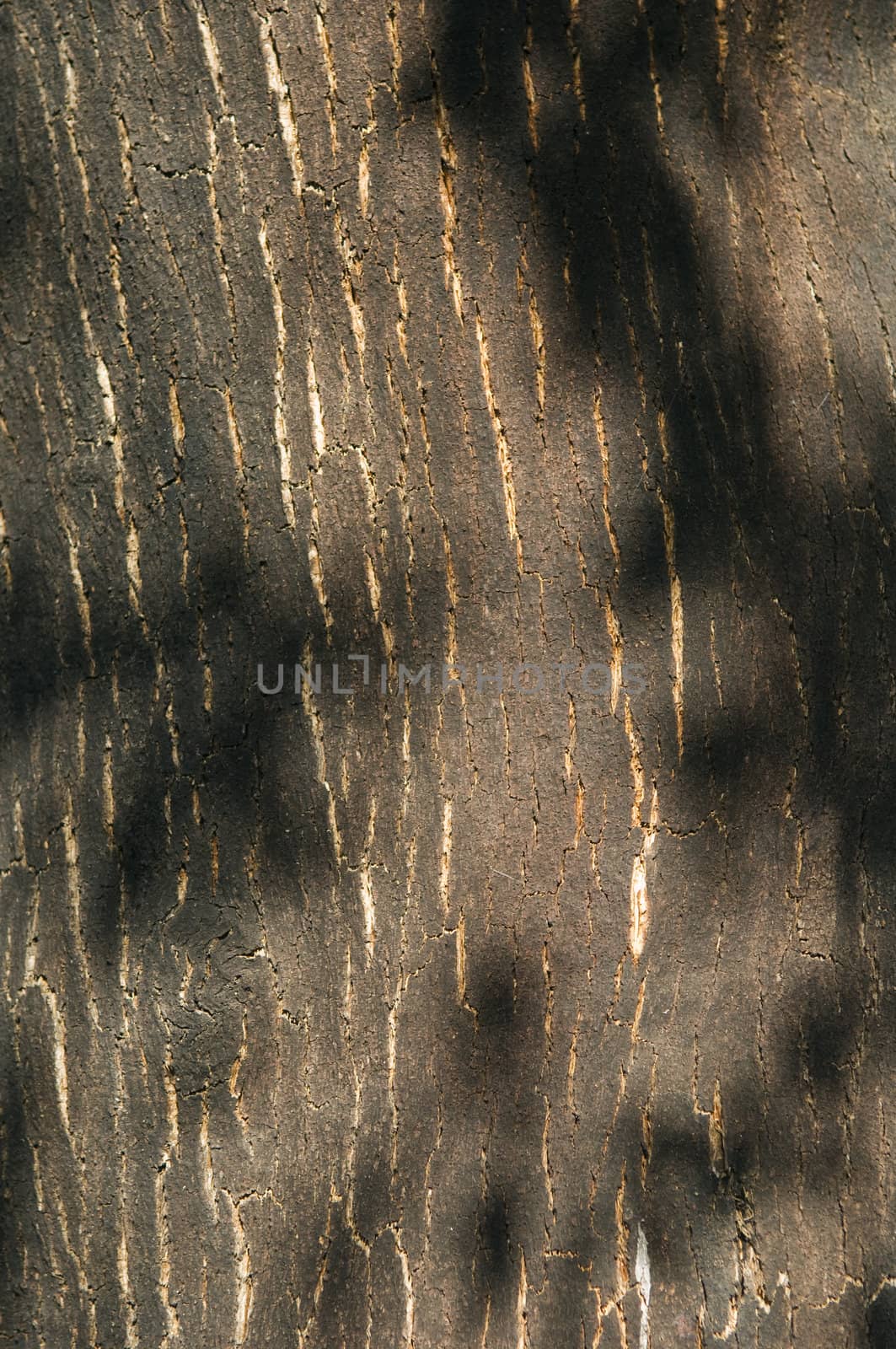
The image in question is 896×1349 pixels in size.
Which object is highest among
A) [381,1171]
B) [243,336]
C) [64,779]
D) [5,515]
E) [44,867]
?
[243,336]

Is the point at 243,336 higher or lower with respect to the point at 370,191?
lower

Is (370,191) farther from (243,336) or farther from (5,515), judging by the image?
(5,515)

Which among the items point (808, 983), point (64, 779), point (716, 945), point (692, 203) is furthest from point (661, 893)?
point (692, 203)

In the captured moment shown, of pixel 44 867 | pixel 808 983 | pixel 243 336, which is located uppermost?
pixel 243 336

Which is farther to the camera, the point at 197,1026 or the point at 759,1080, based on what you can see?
the point at 759,1080

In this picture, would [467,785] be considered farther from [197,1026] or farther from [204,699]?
[197,1026]

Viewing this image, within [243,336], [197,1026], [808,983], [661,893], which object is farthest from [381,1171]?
[243,336]
